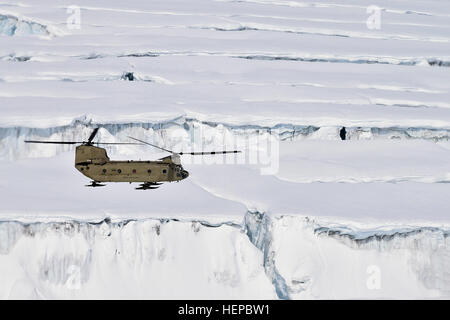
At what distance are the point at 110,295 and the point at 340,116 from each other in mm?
6738

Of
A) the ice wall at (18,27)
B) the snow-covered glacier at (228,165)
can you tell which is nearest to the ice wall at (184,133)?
the snow-covered glacier at (228,165)

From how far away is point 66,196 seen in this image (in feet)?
45.3

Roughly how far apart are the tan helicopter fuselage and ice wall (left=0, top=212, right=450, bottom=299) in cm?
96

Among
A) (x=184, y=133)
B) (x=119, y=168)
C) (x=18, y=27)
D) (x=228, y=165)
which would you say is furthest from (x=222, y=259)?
(x=18, y=27)

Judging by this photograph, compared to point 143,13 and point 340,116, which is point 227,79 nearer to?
point 340,116

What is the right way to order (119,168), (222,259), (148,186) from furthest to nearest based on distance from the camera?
(222,259) → (148,186) → (119,168)

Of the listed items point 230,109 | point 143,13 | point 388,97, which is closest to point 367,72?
point 388,97

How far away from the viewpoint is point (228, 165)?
15.2m

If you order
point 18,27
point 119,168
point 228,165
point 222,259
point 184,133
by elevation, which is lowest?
point 222,259

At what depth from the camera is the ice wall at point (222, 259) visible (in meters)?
13.4

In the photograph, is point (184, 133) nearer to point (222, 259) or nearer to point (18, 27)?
point (222, 259)

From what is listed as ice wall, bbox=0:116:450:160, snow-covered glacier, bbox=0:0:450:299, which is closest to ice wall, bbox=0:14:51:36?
snow-covered glacier, bbox=0:0:450:299

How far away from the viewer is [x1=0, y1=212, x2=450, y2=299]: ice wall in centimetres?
1338

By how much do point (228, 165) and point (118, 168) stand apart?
2970 millimetres
